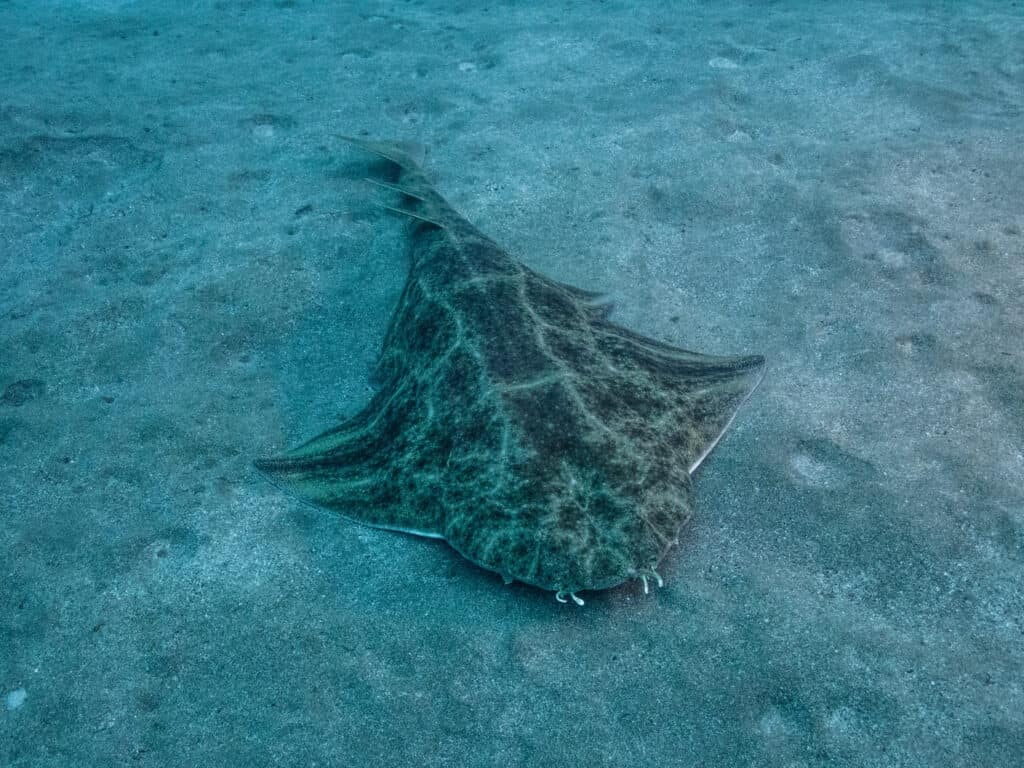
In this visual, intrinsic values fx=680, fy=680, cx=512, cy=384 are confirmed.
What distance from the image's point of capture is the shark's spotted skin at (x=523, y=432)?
3.23 metres

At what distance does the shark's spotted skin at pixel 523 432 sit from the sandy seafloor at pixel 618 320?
0.94ft

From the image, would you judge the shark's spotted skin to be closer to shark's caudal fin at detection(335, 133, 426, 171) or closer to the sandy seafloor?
the sandy seafloor

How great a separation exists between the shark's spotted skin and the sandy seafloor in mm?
287

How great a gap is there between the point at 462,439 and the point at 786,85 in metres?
6.34

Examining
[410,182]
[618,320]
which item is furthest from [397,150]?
[618,320]

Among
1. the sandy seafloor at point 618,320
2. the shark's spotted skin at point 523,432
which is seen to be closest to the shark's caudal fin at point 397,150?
the sandy seafloor at point 618,320

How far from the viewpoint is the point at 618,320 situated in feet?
16.9

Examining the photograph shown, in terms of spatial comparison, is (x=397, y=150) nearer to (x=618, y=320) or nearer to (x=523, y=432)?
(x=618, y=320)

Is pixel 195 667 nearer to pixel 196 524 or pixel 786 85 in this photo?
pixel 196 524

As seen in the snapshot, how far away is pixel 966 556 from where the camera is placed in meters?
3.42

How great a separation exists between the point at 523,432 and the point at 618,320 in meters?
1.91

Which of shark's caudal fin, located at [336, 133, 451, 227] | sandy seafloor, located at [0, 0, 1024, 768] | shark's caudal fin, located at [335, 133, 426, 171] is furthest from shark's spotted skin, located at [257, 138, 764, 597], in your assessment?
shark's caudal fin, located at [335, 133, 426, 171]

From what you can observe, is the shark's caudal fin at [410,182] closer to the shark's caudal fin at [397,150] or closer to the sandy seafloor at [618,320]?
the shark's caudal fin at [397,150]

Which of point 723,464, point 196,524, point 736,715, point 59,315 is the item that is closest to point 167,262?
point 59,315
